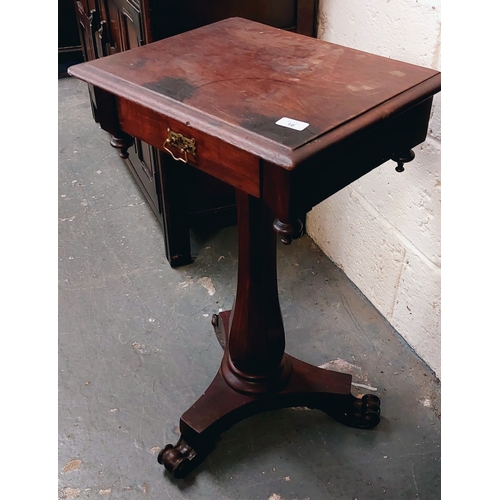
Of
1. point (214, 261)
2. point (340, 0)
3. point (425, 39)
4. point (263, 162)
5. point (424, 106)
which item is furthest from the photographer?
point (214, 261)

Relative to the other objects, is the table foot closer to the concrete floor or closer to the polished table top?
the concrete floor

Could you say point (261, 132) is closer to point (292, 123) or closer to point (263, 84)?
point (292, 123)

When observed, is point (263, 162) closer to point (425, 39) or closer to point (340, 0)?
point (425, 39)

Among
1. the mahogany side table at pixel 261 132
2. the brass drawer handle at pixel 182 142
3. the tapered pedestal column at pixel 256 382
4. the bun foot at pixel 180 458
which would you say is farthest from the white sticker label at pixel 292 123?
the bun foot at pixel 180 458

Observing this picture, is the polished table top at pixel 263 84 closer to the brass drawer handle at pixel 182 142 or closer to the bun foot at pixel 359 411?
the brass drawer handle at pixel 182 142

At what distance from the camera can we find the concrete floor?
1.42m

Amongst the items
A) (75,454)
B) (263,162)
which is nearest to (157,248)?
(75,454)

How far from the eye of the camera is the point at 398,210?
168cm

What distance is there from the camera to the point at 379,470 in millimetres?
1438

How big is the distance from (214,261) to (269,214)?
3.04 ft

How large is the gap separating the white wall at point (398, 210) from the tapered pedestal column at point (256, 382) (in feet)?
1.12

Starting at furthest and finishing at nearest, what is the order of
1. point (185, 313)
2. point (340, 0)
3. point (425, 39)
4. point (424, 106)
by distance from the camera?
point (185, 313) < point (340, 0) < point (425, 39) < point (424, 106)

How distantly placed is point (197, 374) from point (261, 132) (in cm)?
98

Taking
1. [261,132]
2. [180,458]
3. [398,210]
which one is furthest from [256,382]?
[261,132]
